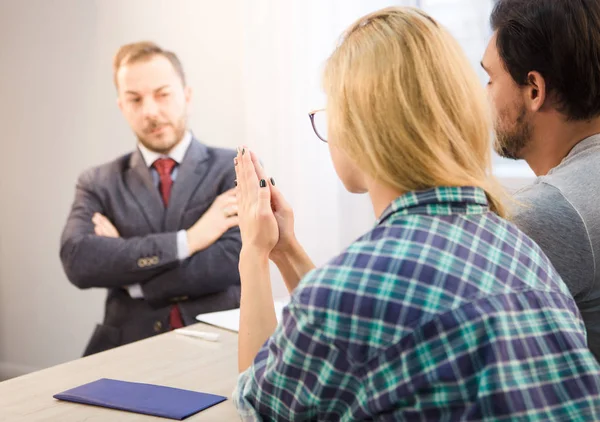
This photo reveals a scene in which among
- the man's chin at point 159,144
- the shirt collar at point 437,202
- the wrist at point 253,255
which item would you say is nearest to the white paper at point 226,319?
the wrist at point 253,255

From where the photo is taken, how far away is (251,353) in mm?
1297

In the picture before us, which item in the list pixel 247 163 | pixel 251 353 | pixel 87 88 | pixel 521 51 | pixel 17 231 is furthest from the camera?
pixel 17 231

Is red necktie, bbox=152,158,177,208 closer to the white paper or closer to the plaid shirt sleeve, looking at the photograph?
the white paper

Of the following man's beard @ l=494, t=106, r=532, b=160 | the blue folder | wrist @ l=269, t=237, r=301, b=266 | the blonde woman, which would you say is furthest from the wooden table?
man's beard @ l=494, t=106, r=532, b=160

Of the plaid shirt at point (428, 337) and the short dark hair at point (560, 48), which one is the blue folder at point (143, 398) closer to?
the plaid shirt at point (428, 337)

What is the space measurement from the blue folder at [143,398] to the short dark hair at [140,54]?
164cm

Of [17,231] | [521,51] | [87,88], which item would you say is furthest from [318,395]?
[17,231]

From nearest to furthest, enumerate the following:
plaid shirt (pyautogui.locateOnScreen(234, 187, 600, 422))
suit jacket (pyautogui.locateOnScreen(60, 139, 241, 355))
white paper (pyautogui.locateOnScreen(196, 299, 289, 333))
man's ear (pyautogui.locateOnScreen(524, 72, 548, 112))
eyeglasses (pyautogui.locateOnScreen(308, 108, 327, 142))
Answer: plaid shirt (pyautogui.locateOnScreen(234, 187, 600, 422)) < eyeglasses (pyautogui.locateOnScreen(308, 108, 327, 142)) < man's ear (pyautogui.locateOnScreen(524, 72, 548, 112)) < white paper (pyautogui.locateOnScreen(196, 299, 289, 333)) < suit jacket (pyautogui.locateOnScreen(60, 139, 241, 355))

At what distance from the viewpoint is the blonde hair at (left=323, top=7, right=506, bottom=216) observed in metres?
1.05

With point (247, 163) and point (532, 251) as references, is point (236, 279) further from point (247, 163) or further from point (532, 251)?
point (532, 251)

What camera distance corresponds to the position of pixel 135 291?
2.91 metres

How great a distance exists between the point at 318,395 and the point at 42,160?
8.37ft

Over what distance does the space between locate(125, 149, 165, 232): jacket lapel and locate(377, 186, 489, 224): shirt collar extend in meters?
1.96

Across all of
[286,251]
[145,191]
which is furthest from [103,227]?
[286,251]
